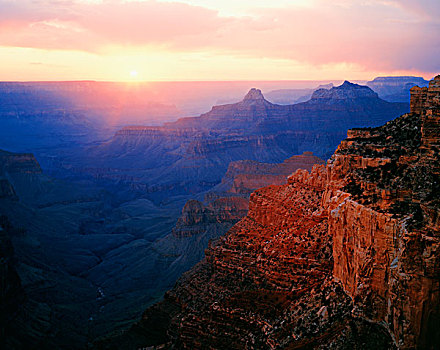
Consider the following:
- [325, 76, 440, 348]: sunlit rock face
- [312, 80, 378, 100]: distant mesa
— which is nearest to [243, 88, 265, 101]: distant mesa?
[312, 80, 378, 100]: distant mesa

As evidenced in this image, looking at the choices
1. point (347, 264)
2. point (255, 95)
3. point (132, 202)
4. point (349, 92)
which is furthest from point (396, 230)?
point (255, 95)

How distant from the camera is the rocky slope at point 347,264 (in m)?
13.5

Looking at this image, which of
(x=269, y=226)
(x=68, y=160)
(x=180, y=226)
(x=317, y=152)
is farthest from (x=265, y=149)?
(x=269, y=226)

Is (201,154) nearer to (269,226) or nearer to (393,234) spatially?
(269,226)

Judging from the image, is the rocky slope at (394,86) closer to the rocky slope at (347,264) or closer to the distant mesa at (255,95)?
the distant mesa at (255,95)

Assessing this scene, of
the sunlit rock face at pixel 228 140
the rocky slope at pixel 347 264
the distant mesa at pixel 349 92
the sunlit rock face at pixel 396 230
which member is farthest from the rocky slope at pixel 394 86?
the sunlit rock face at pixel 396 230

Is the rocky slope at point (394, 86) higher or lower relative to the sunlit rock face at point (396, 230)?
higher

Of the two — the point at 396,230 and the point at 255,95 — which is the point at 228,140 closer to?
the point at 255,95

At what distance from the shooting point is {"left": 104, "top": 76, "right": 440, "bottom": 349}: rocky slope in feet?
44.4

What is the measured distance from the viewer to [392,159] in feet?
56.0

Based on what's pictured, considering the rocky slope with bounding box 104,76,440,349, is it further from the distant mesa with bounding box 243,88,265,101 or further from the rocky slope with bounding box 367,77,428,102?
the rocky slope with bounding box 367,77,428,102

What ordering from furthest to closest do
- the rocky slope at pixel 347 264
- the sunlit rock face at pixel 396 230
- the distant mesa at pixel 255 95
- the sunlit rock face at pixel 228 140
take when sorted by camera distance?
the distant mesa at pixel 255 95 → the sunlit rock face at pixel 228 140 → the rocky slope at pixel 347 264 → the sunlit rock face at pixel 396 230

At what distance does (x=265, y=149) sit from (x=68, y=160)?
64660 millimetres

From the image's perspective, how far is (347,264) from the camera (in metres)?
16.5
